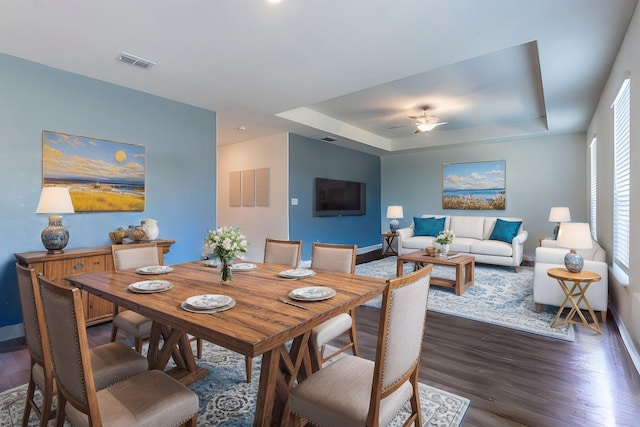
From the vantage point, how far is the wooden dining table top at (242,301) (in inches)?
47.1

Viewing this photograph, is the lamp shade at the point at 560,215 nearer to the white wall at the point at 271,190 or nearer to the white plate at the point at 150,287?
the white wall at the point at 271,190

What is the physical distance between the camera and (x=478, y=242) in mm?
6027

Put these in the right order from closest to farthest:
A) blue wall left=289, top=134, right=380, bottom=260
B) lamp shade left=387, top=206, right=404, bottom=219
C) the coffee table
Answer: the coffee table → blue wall left=289, top=134, right=380, bottom=260 → lamp shade left=387, top=206, right=404, bottom=219

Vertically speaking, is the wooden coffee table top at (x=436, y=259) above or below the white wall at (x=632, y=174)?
below

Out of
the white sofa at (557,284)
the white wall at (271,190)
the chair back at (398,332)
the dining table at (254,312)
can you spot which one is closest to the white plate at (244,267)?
the dining table at (254,312)

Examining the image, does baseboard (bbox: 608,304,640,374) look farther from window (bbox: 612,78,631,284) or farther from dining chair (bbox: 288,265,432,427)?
dining chair (bbox: 288,265,432,427)

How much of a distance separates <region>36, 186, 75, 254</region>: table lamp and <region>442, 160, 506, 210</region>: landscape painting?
7.06 metres

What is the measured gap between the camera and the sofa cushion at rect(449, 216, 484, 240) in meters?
6.53

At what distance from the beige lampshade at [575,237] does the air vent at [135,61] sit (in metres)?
4.17

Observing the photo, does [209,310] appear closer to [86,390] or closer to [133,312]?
[86,390]

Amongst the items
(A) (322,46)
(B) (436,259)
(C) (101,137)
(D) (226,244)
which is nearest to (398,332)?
(D) (226,244)

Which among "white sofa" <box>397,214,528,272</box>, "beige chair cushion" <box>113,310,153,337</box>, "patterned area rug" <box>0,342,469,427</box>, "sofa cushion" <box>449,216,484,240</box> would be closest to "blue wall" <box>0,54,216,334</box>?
"patterned area rug" <box>0,342,469,427</box>

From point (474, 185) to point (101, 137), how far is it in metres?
6.96

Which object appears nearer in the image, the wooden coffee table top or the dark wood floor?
the dark wood floor
